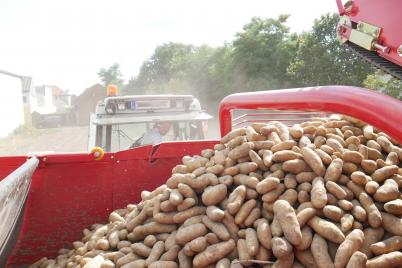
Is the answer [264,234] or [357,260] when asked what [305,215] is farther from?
[357,260]

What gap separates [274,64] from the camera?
23.7m

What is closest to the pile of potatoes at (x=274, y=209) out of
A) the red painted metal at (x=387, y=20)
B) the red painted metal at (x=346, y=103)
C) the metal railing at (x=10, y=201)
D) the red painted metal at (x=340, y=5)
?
the red painted metal at (x=346, y=103)

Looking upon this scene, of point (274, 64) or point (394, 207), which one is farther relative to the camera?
point (274, 64)

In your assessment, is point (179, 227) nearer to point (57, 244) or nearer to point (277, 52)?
point (57, 244)

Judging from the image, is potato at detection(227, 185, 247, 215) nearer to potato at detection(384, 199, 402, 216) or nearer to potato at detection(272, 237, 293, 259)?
potato at detection(272, 237, 293, 259)

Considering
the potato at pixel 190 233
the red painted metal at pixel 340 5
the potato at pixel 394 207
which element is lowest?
the potato at pixel 190 233

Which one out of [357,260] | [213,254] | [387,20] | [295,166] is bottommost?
[213,254]

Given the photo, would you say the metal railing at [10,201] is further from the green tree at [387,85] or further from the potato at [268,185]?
the green tree at [387,85]

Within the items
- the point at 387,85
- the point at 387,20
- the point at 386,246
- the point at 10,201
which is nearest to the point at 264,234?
the point at 386,246

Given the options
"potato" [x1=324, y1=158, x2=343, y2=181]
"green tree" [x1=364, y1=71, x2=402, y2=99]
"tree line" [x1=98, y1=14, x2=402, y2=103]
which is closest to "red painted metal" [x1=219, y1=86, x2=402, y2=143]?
"potato" [x1=324, y1=158, x2=343, y2=181]

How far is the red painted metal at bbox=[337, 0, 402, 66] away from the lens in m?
3.10

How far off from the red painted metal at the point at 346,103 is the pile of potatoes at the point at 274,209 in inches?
11.6

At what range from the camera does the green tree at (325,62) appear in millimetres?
17969

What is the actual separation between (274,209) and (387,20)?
1.99m
